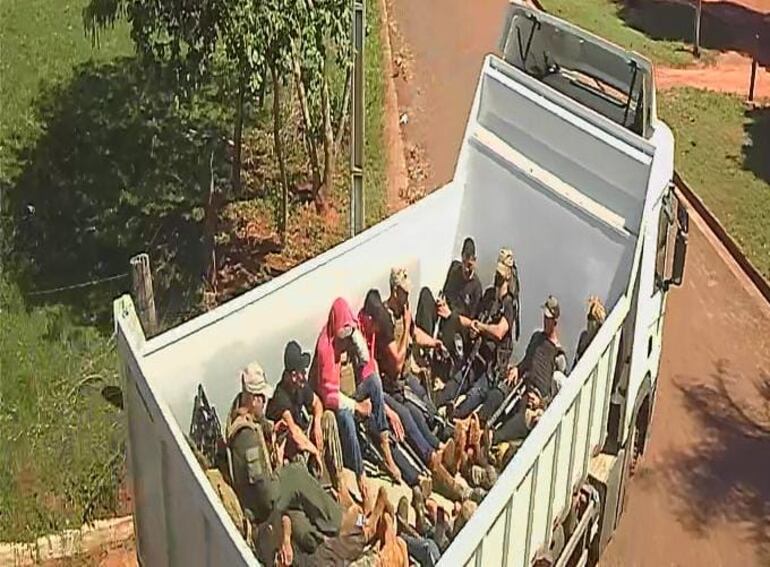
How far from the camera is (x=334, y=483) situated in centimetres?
559

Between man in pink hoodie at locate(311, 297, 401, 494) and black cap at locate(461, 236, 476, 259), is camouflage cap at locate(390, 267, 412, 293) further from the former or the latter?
black cap at locate(461, 236, 476, 259)

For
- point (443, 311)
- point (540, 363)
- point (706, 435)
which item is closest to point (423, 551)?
point (540, 363)

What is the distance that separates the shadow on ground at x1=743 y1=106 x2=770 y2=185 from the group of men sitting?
5823 millimetres

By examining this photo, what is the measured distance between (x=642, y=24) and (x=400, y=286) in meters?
10.4

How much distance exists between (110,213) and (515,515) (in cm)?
625

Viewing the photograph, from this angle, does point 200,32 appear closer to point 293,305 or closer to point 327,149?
point 327,149

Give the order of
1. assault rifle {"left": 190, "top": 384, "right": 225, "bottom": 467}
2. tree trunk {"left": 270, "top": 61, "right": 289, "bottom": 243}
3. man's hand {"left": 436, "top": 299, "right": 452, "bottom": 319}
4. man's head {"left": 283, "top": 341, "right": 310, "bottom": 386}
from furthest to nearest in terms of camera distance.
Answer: tree trunk {"left": 270, "top": 61, "right": 289, "bottom": 243} < man's hand {"left": 436, "top": 299, "right": 452, "bottom": 319} < man's head {"left": 283, "top": 341, "right": 310, "bottom": 386} < assault rifle {"left": 190, "top": 384, "right": 225, "bottom": 467}

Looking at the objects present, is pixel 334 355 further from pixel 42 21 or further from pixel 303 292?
pixel 42 21

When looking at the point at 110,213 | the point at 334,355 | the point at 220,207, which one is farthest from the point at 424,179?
the point at 334,355

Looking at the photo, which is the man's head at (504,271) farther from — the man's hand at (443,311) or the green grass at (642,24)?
the green grass at (642,24)

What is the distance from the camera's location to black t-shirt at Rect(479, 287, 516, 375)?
21.9 ft

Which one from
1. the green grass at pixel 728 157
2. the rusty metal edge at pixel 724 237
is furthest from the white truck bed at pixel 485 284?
the green grass at pixel 728 157

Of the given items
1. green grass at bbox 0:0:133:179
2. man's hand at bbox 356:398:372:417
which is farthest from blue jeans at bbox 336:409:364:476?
green grass at bbox 0:0:133:179

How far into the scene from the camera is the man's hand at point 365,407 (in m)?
6.11
